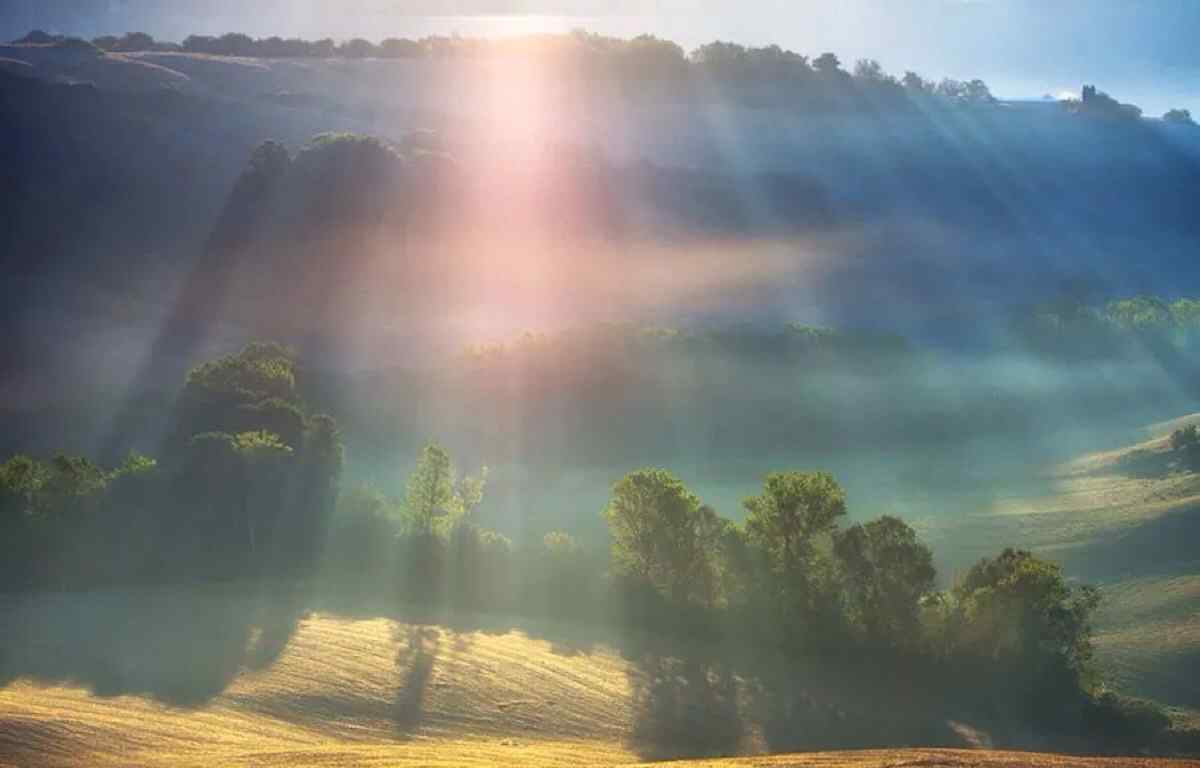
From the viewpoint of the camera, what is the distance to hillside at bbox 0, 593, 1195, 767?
63.9 feet

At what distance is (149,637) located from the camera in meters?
27.1

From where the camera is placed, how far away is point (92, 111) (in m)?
93.2

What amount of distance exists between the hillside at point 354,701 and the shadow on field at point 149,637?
0.07 m

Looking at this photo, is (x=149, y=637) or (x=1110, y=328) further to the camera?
(x=1110, y=328)

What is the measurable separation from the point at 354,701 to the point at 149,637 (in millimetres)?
6310

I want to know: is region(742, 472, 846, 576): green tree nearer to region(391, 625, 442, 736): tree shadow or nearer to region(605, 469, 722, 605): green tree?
region(605, 469, 722, 605): green tree

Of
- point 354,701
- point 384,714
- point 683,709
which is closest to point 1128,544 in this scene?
point 683,709

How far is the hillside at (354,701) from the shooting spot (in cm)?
1947

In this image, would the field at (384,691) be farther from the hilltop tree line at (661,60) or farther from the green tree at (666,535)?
the hilltop tree line at (661,60)

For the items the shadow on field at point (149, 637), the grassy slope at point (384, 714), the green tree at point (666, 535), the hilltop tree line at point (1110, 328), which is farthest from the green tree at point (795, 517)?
the hilltop tree line at point (1110, 328)

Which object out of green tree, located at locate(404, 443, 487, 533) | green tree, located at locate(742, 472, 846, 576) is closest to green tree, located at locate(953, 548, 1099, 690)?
green tree, located at locate(742, 472, 846, 576)

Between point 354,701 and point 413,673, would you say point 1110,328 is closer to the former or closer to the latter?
point 413,673

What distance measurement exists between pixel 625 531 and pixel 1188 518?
2385 cm

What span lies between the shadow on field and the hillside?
7 cm
